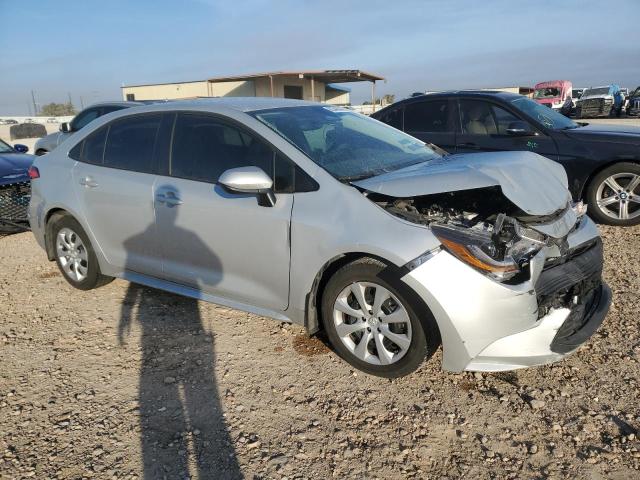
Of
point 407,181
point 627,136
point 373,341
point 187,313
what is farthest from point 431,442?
point 627,136

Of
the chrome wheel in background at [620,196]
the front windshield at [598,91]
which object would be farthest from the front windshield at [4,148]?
the front windshield at [598,91]

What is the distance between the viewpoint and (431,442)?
255cm

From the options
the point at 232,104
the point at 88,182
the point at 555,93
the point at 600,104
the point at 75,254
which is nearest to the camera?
the point at 232,104

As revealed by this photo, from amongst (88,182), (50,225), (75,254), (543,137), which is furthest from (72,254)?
(543,137)

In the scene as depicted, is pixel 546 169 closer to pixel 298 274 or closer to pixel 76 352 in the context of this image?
pixel 298 274

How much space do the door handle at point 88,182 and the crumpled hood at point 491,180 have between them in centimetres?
240

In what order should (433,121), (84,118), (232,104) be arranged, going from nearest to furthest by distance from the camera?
(232,104) < (433,121) < (84,118)

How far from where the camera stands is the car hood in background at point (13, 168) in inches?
250

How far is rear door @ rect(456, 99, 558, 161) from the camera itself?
6.19m

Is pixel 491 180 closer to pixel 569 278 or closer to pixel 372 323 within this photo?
pixel 569 278

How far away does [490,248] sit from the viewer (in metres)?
2.72

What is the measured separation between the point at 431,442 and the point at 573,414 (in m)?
0.82

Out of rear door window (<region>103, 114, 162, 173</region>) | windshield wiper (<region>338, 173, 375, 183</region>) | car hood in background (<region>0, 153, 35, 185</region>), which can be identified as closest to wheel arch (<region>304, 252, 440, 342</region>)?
windshield wiper (<region>338, 173, 375, 183</region>)

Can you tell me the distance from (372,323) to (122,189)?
2299 millimetres
